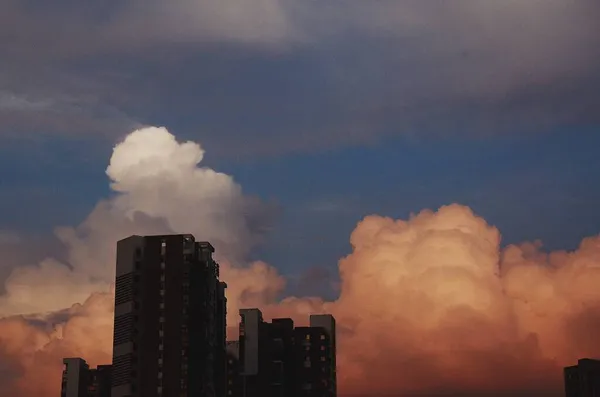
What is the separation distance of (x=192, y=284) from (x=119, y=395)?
23.7 metres

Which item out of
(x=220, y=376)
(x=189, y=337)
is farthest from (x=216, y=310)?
(x=189, y=337)

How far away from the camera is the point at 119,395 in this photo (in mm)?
171250

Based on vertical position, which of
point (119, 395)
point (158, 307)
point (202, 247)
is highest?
point (202, 247)

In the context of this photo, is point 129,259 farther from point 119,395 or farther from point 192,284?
point 119,395

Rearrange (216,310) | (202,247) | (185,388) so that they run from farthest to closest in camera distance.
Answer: (216,310)
(202,247)
(185,388)

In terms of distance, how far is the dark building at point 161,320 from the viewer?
171 metres

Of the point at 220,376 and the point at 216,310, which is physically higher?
the point at 216,310

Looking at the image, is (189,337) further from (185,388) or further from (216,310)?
(216,310)

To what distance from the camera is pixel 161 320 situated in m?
174

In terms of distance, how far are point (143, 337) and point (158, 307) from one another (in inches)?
236

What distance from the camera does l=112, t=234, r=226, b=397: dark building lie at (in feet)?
561

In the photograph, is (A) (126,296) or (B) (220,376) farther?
(B) (220,376)

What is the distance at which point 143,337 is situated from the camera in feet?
567

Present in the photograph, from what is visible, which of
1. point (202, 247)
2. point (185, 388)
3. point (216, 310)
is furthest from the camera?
point (216, 310)
